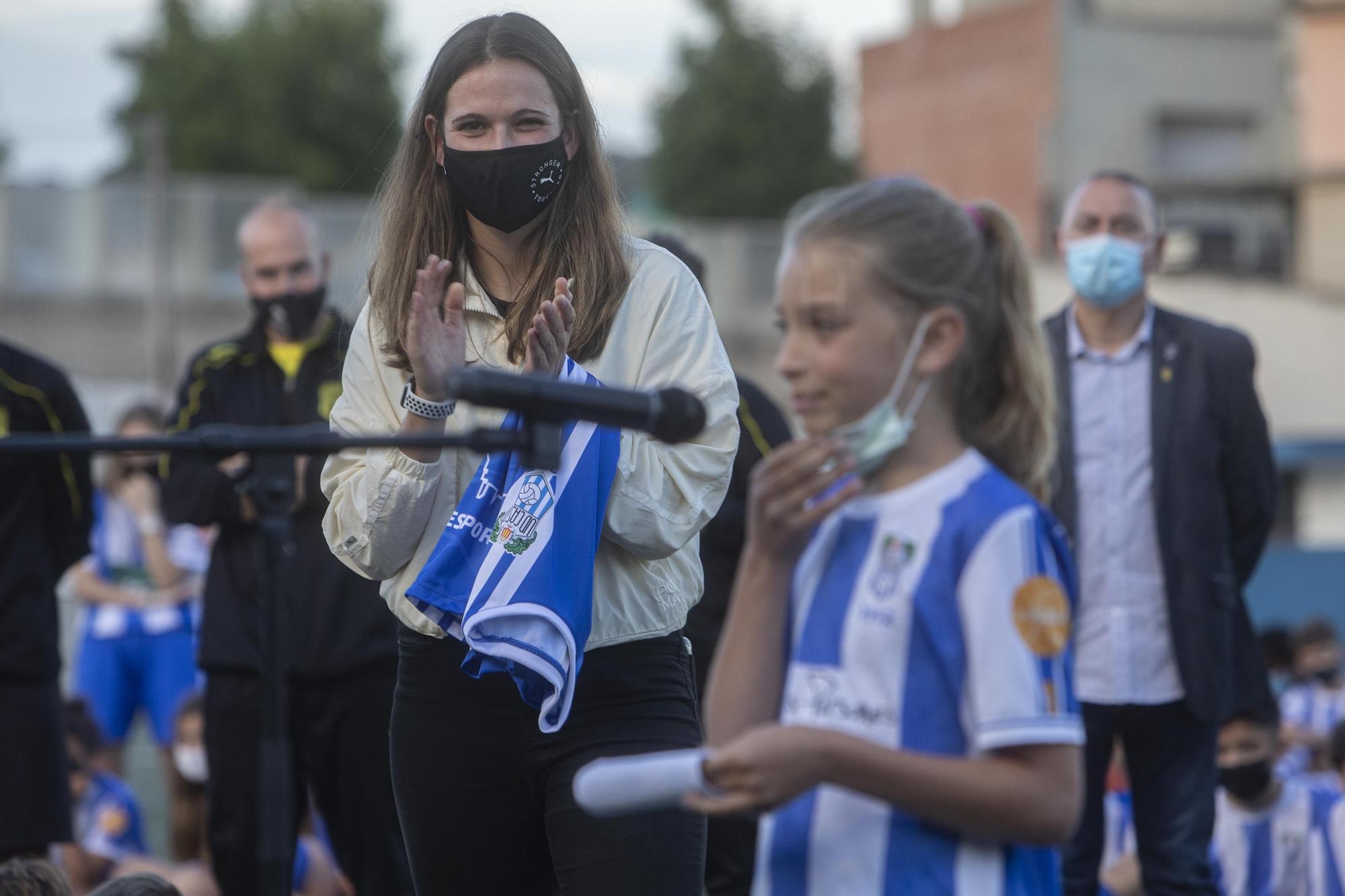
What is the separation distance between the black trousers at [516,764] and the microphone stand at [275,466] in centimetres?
69

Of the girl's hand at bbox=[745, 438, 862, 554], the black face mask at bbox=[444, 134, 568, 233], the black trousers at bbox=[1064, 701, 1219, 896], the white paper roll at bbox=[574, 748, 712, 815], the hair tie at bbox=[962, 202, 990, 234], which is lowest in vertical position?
the black trousers at bbox=[1064, 701, 1219, 896]

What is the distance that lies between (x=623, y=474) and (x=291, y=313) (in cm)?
264

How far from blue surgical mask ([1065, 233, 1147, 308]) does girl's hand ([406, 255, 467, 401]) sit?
2.88 metres

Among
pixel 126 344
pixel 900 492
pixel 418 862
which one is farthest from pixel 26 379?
pixel 126 344

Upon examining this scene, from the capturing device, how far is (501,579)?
9.20 ft

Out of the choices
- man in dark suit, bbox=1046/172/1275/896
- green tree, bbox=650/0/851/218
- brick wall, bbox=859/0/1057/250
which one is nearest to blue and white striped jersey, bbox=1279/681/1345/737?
man in dark suit, bbox=1046/172/1275/896

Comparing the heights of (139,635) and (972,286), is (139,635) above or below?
below

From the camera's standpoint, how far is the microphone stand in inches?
86.0

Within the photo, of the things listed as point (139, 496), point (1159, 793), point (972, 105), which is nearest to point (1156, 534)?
point (1159, 793)

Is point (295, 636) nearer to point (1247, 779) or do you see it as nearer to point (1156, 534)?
point (1156, 534)

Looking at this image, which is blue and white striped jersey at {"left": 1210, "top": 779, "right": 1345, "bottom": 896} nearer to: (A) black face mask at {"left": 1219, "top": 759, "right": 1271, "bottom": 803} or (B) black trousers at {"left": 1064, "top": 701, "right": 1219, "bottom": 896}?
(A) black face mask at {"left": 1219, "top": 759, "right": 1271, "bottom": 803}

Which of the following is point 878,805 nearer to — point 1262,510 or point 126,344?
point 1262,510

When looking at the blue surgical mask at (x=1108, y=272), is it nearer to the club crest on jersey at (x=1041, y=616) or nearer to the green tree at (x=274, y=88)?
the club crest on jersey at (x=1041, y=616)

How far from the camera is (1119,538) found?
5023mm
